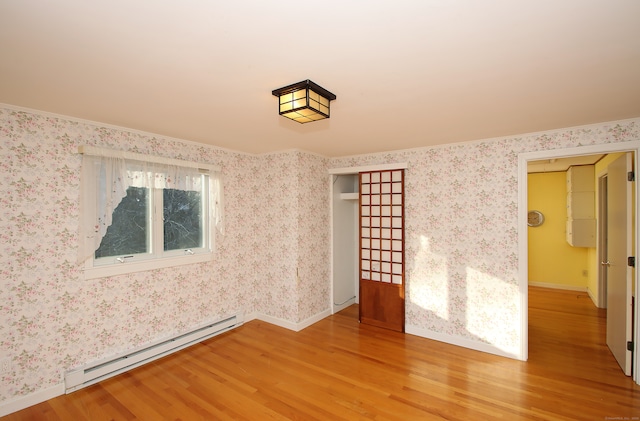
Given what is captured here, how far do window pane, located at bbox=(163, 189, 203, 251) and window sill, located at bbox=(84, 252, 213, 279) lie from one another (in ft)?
0.57

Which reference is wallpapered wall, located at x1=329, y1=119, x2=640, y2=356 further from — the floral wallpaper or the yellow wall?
the yellow wall

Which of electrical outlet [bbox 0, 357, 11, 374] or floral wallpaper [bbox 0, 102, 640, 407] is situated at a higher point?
floral wallpaper [bbox 0, 102, 640, 407]

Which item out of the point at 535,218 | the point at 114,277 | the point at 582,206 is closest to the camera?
the point at 114,277

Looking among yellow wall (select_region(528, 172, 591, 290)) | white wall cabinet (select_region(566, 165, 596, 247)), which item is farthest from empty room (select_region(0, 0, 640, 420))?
yellow wall (select_region(528, 172, 591, 290))

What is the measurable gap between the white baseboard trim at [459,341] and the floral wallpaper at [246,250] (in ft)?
0.18

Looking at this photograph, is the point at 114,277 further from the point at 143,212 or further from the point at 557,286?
the point at 557,286

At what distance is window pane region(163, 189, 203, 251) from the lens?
11.5 feet

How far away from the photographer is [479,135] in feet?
10.9

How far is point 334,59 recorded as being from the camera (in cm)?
167

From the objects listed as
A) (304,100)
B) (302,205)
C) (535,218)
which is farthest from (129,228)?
(535,218)

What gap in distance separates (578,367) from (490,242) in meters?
1.48

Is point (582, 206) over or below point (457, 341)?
over

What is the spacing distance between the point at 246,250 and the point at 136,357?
1.80m

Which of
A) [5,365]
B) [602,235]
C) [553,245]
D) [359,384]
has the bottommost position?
[359,384]
